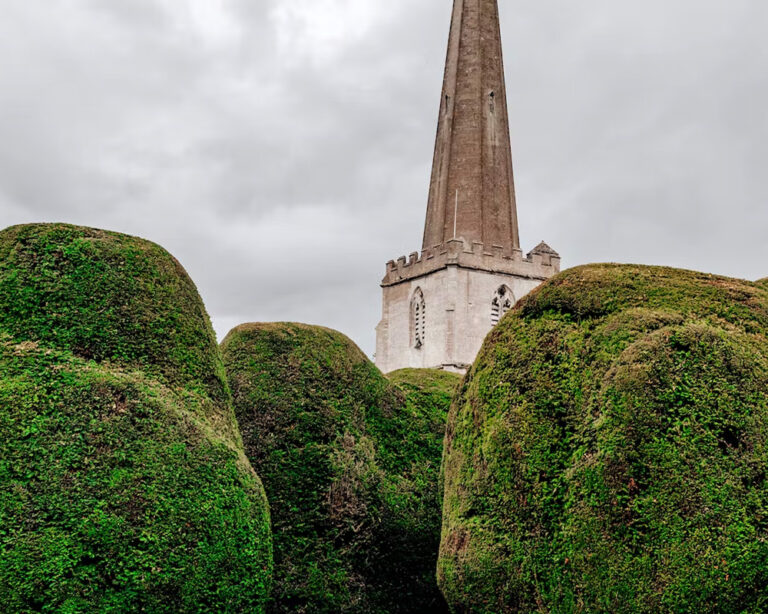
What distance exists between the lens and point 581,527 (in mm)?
8352

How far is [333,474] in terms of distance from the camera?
11391 mm

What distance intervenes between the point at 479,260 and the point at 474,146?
6.33m

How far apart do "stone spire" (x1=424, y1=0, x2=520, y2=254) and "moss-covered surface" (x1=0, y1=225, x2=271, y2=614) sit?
50417 millimetres

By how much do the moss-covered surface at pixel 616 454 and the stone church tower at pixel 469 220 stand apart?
48.7 m

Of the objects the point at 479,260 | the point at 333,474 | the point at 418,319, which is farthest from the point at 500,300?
the point at 333,474

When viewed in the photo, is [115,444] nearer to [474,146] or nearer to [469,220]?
[469,220]

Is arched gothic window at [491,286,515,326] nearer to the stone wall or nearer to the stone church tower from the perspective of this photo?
the stone church tower

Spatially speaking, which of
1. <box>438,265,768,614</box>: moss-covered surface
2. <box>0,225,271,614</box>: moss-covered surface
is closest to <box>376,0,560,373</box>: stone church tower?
<box>438,265,768,614</box>: moss-covered surface

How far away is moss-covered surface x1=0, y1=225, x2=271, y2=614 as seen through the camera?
24.9ft

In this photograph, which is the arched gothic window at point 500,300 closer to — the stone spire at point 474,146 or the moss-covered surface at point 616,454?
the stone spire at point 474,146

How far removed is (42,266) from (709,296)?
562cm

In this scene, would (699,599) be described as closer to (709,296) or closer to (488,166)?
(709,296)

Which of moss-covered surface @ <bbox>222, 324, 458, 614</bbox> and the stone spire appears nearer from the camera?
moss-covered surface @ <bbox>222, 324, 458, 614</bbox>

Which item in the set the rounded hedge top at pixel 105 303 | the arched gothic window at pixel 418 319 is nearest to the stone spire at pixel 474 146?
the arched gothic window at pixel 418 319
